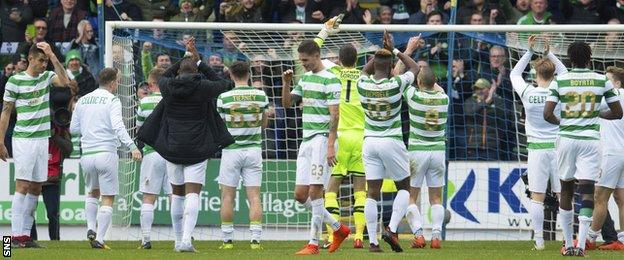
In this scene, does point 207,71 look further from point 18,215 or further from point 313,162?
point 18,215

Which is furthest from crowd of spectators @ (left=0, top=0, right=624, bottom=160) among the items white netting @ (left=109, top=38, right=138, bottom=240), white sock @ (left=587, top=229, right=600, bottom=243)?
white sock @ (left=587, top=229, right=600, bottom=243)

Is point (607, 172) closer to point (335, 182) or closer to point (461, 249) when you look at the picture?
point (461, 249)

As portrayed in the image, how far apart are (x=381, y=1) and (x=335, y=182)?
24.7 ft

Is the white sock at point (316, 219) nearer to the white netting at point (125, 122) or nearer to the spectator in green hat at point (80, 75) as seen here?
the white netting at point (125, 122)

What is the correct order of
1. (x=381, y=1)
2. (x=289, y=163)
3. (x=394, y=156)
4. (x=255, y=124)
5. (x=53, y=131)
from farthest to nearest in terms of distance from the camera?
(x=381, y=1) < (x=289, y=163) < (x=53, y=131) < (x=255, y=124) < (x=394, y=156)

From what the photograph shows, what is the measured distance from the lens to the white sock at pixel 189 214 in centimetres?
1720

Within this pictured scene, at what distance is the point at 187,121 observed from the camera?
17422 mm

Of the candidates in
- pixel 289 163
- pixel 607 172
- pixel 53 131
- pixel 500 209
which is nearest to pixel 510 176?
pixel 500 209

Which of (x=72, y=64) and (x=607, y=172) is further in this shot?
(x=72, y=64)

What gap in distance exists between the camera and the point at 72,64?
78.2 ft

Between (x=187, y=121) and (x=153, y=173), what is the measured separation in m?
1.81

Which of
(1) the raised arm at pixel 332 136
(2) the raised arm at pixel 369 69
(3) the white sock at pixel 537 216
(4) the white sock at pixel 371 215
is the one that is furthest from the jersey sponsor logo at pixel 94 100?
(3) the white sock at pixel 537 216

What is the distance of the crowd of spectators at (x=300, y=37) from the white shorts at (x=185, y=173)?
4.12 m

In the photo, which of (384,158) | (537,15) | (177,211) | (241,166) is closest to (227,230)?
(241,166)
